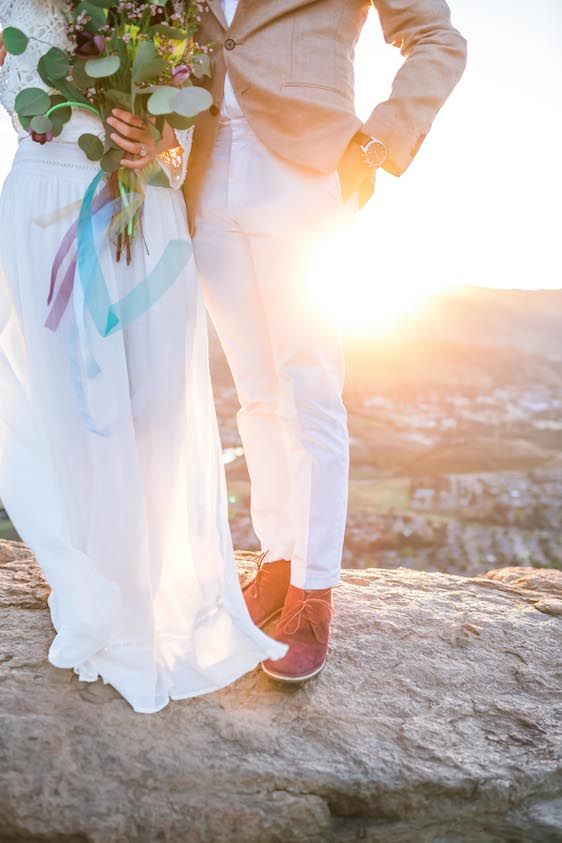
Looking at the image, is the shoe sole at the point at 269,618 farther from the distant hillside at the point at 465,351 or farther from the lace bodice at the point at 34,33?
the distant hillside at the point at 465,351

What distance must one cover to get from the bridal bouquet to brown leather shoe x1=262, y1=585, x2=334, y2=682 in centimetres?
143

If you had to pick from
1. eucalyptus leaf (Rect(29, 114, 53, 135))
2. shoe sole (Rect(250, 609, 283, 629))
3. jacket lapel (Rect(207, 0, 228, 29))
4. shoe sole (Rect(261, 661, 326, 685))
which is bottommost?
shoe sole (Rect(250, 609, 283, 629))

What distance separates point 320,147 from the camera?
6.86ft

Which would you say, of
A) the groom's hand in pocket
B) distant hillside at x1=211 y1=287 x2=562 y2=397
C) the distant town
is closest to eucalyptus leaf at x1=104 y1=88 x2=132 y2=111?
the groom's hand in pocket

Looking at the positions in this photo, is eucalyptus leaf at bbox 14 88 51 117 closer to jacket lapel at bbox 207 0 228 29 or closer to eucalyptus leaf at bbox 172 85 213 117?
eucalyptus leaf at bbox 172 85 213 117

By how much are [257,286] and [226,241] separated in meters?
0.17

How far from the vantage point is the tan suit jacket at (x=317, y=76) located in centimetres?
208

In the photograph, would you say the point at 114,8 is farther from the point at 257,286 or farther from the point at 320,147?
the point at 257,286

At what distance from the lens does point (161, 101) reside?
1.83 m

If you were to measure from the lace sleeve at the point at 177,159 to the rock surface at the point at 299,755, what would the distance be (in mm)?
1519

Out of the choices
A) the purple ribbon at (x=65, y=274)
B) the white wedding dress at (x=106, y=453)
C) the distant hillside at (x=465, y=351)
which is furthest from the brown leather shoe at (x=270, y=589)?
the distant hillside at (x=465, y=351)

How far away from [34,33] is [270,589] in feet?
6.08

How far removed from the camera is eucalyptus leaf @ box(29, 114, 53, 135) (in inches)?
72.9

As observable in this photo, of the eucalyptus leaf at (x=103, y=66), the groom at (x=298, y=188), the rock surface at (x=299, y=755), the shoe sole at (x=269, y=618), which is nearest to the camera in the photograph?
the rock surface at (x=299, y=755)
